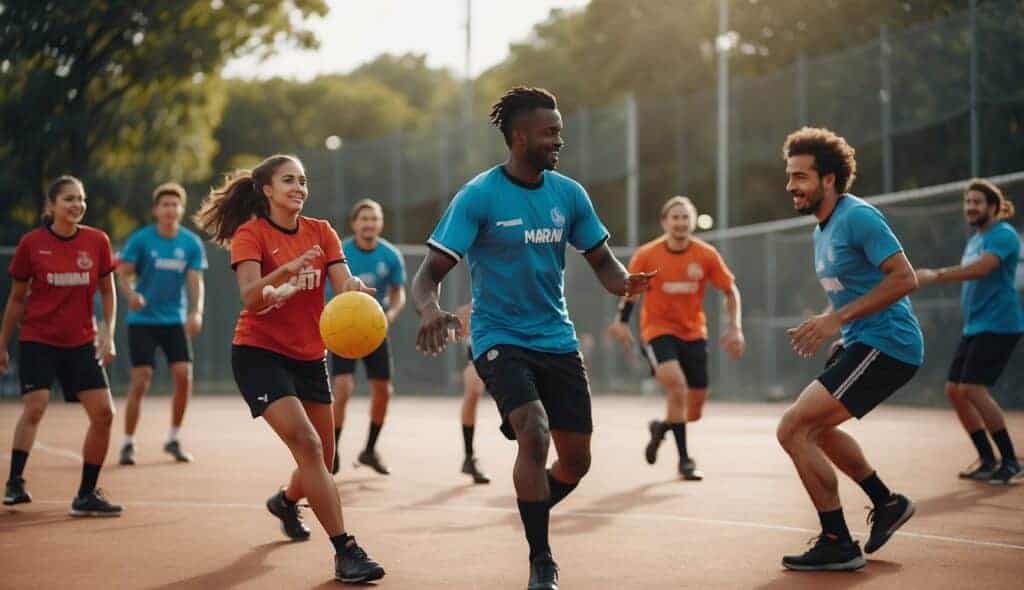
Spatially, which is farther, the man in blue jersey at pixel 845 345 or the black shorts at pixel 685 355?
the black shorts at pixel 685 355

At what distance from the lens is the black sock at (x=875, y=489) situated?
23.4 ft

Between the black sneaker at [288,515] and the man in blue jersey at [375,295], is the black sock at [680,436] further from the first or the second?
the black sneaker at [288,515]

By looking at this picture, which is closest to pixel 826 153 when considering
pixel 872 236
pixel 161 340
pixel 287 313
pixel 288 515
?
pixel 872 236

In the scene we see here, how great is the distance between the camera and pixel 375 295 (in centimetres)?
1197

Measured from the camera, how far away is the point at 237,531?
8250 millimetres

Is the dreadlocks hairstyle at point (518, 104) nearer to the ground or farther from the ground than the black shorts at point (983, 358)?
farther from the ground

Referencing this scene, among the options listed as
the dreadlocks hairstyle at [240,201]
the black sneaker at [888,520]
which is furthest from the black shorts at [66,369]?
the black sneaker at [888,520]

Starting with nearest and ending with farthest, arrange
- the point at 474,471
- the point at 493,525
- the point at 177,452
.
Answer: the point at 493,525 < the point at 474,471 < the point at 177,452

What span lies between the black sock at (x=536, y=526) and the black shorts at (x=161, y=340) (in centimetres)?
747

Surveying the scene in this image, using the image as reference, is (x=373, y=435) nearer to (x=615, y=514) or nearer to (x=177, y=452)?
(x=177, y=452)

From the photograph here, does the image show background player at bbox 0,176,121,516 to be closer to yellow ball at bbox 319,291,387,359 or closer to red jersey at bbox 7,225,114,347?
red jersey at bbox 7,225,114,347

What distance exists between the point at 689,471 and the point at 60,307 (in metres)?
4.91

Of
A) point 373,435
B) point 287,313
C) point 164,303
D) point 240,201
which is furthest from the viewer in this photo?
point 164,303

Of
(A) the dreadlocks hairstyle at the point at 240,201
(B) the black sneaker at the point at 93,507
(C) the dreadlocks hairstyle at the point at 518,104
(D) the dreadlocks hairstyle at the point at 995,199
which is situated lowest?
(B) the black sneaker at the point at 93,507
